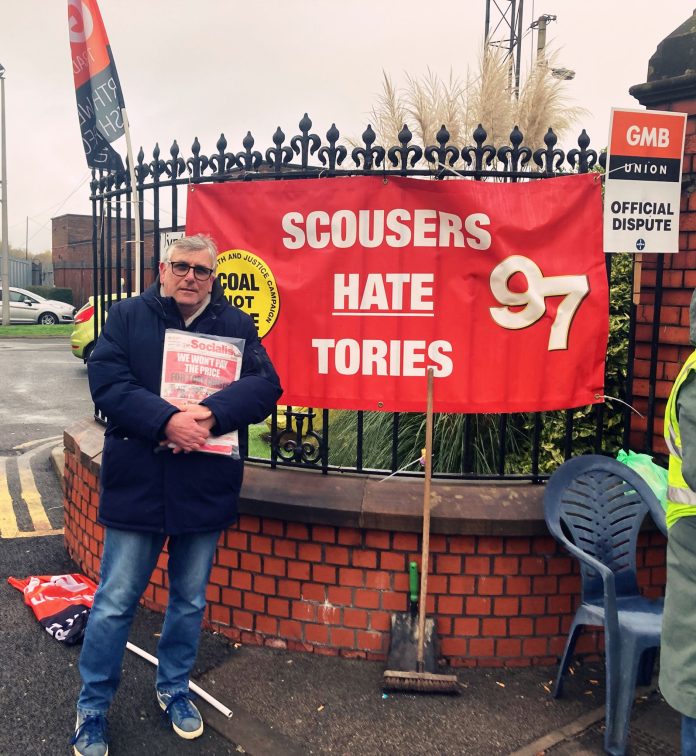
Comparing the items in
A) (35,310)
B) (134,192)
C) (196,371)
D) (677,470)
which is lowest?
(35,310)

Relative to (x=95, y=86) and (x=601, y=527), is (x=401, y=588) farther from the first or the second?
(x=95, y=86)

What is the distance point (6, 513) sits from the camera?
5.59m

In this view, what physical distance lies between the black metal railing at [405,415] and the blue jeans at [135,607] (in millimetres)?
997

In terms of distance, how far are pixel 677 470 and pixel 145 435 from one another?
1.78 m

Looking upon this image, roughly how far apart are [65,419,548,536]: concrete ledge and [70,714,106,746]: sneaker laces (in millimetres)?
1125

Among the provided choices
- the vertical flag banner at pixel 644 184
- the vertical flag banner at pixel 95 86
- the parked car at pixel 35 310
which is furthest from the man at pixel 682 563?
the parked car at pixel 35 310

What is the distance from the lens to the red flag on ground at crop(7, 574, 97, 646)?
11.7ft

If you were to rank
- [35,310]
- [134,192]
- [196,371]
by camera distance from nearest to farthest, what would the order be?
[196,371] → [134,192] → [35,310]

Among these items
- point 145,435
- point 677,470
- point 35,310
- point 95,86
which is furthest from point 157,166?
point 35,310

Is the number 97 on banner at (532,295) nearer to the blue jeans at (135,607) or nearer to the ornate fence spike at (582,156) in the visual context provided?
the ornate fence spike at (582,156)

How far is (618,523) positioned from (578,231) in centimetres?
137

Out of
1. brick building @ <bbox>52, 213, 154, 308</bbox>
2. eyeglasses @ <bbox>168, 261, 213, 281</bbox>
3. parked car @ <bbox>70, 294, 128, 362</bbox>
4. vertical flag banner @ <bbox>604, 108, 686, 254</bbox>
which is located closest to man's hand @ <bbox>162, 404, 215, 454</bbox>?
eyeglasses @ <bbox>168, 261, 213, 281</bbox>

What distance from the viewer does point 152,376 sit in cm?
274

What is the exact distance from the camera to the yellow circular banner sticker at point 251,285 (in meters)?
3.64
